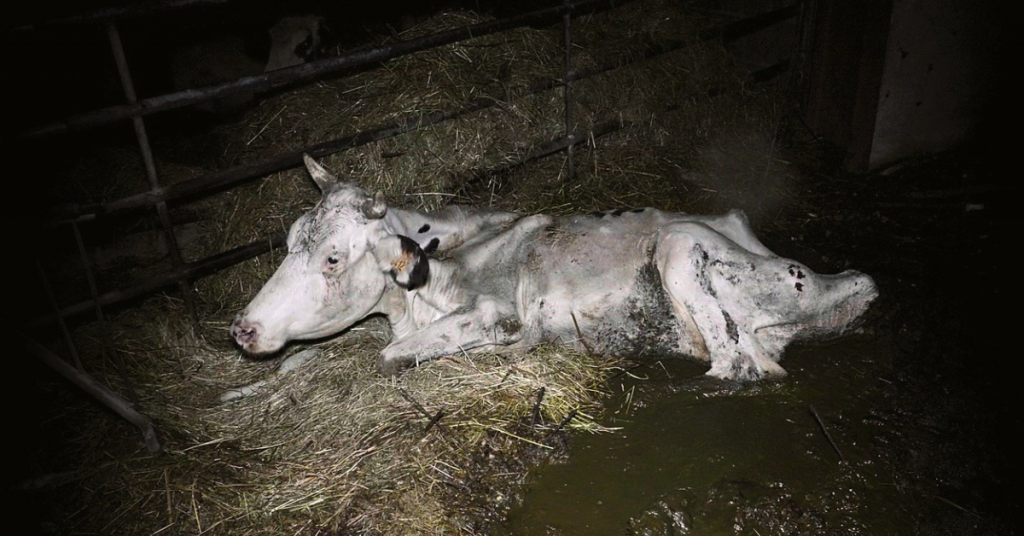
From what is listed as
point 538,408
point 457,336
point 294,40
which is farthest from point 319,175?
point 294,40

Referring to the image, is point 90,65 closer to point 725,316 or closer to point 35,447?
point 35,447

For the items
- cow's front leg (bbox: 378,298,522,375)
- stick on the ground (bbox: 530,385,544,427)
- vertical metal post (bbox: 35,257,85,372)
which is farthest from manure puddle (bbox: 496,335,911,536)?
vertical metal post (bbox: 35,257,85,372)

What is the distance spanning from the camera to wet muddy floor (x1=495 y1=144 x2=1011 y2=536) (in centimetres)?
368

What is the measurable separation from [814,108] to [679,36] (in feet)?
6.56

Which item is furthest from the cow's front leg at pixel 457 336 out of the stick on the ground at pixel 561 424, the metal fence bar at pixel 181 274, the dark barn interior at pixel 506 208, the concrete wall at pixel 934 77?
the concrete wall at pixel 934 77

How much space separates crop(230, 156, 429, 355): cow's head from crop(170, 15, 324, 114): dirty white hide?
3102mm

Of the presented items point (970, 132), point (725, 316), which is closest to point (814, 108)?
point (970, 132)

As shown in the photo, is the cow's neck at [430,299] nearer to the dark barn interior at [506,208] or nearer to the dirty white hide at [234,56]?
the dark barn interior at [506,208]

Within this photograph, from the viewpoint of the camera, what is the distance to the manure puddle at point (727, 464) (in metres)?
3.67

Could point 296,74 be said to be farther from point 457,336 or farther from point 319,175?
point 457,336

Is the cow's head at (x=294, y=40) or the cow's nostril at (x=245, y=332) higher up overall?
the cow's head at (x=294, y=40)

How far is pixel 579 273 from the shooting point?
16.3ft

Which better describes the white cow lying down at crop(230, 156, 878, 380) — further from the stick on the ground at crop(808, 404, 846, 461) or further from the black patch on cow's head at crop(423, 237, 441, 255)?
the stick on the ground at crop(808, 404, 846, 461)

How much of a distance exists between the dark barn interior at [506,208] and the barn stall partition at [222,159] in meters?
0.03
